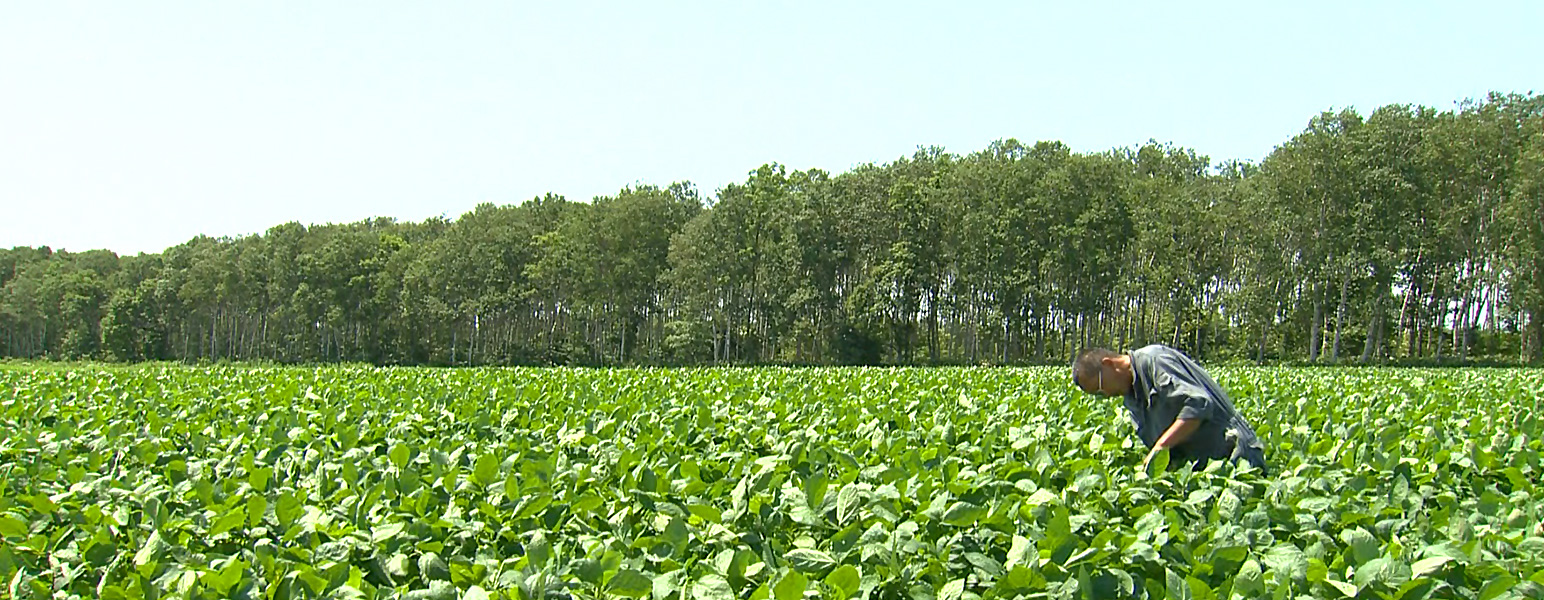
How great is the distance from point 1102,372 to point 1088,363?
9 centimetres

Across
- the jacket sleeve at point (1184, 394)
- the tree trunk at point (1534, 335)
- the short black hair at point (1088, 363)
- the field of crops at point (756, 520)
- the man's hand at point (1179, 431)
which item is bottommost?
the field of crops at point (756, 520)

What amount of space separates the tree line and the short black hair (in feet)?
139

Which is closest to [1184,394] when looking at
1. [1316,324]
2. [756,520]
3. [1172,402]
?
[1172,402]

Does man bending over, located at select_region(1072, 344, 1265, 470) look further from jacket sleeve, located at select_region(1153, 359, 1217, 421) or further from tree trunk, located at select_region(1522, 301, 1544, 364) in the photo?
tree trunk, located at select_region(1522, 301, 1544, 364)

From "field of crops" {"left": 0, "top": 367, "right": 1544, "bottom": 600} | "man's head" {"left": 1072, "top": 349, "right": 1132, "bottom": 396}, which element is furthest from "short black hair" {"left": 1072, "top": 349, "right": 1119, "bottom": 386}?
"field of crops" {"left": 0, "top": 367, "right": 1544, "bottom": 600}

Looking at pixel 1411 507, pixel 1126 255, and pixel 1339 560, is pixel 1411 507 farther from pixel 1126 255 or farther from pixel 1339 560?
pixel 1126 255

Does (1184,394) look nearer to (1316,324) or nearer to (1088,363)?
(1088,363)

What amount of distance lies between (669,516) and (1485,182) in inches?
1983

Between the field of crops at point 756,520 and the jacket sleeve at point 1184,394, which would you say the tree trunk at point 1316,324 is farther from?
the field of crops at point 756,520

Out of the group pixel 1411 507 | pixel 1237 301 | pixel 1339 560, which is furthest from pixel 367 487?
pixel 1237 301

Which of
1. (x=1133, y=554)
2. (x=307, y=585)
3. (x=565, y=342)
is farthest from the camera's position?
(x=565, y=342)

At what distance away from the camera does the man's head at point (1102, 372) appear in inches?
212

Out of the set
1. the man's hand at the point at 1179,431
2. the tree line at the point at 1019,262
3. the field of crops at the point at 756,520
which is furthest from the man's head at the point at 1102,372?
the tree line at the point at 1019,262

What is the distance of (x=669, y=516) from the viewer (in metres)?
3.11
